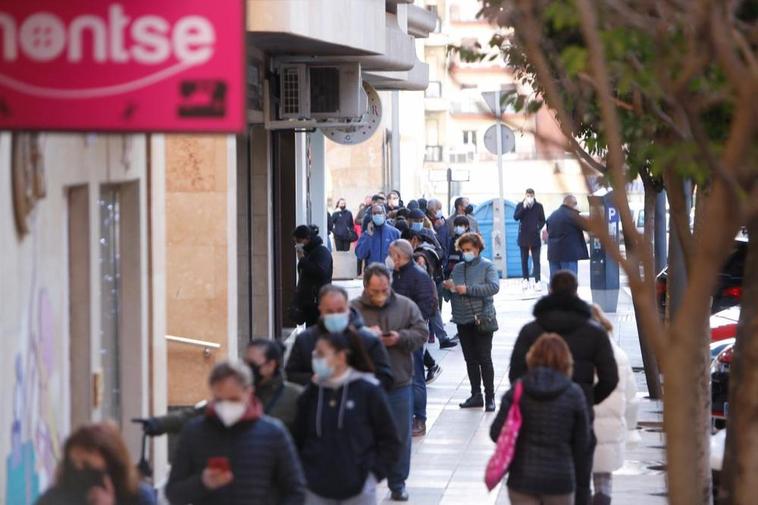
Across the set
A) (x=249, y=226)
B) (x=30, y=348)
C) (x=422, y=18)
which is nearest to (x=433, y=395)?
(x=249, y=226)

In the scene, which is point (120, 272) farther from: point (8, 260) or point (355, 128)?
point (355, 128)

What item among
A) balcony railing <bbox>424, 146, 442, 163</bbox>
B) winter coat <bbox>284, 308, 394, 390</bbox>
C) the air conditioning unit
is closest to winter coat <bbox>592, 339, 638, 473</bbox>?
winter coat <bbox>284, 308, 394, 390</bbox>

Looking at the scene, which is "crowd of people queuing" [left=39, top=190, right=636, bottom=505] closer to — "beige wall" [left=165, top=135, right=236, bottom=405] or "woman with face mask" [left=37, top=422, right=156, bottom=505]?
"woman with face mask" [left=37, top=422, right=156, bottom=505]

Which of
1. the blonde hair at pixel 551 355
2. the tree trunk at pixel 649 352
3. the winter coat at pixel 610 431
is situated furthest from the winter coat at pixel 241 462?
the tree trunk at pixel 649 352

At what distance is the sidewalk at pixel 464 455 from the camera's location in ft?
42.1

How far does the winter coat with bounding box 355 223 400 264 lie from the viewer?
909 inches

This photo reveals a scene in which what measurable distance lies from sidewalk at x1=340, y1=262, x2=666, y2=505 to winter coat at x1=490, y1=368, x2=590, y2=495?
3.15m

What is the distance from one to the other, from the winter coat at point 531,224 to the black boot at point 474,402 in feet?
45.7

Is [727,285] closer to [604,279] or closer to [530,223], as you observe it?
[604,279]

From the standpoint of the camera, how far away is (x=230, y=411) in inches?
296

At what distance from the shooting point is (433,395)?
60.4 ft

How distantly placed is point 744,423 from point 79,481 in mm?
2636

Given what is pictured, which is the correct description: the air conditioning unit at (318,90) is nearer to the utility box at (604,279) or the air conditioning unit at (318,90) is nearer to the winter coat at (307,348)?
the utility box at (604,279)

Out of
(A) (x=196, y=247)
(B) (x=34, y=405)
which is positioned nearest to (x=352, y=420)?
(B) (x=34, y=405)
